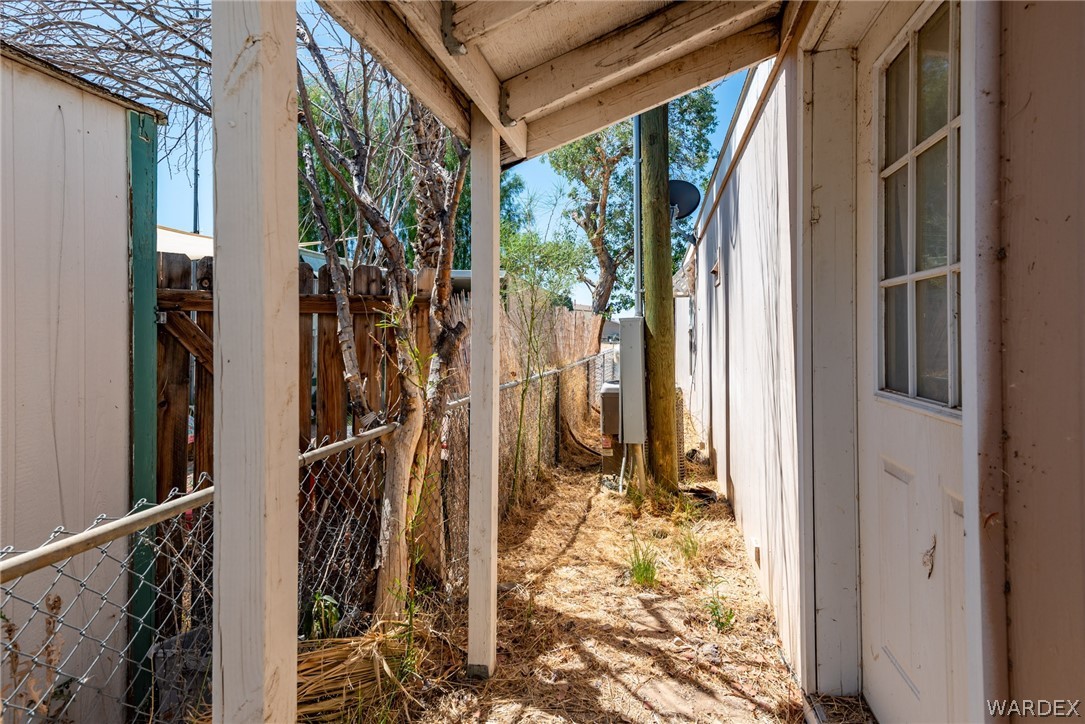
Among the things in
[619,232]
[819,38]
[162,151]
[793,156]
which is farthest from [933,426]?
[619,232]

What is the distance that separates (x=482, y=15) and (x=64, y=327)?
1893mm

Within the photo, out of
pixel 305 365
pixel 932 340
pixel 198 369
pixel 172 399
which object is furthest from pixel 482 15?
pixel 172 399

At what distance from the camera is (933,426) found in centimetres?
147

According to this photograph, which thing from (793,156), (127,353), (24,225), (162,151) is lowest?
(127,353)

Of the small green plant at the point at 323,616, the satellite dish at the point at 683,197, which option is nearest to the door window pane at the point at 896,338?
the small green plant at the point at 323,616

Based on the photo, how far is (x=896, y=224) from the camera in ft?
5.82

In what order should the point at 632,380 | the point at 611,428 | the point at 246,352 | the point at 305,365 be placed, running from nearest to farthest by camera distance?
the point at 246,352
the point at 305,365
the point at 632,380
the point at 611,428

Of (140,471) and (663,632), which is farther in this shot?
(663,632)

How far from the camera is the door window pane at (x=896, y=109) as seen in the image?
172 centimetres

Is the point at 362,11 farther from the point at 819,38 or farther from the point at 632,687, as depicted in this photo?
the point at 632,687

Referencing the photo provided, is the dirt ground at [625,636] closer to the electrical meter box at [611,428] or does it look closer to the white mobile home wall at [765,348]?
the white mobile home wall at [765,348]

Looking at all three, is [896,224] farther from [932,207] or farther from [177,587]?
[177,587]

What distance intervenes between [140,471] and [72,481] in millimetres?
219

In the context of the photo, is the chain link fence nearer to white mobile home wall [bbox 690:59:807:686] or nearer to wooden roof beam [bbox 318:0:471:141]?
wooden roof beam [bbox 318:0:471:141]
